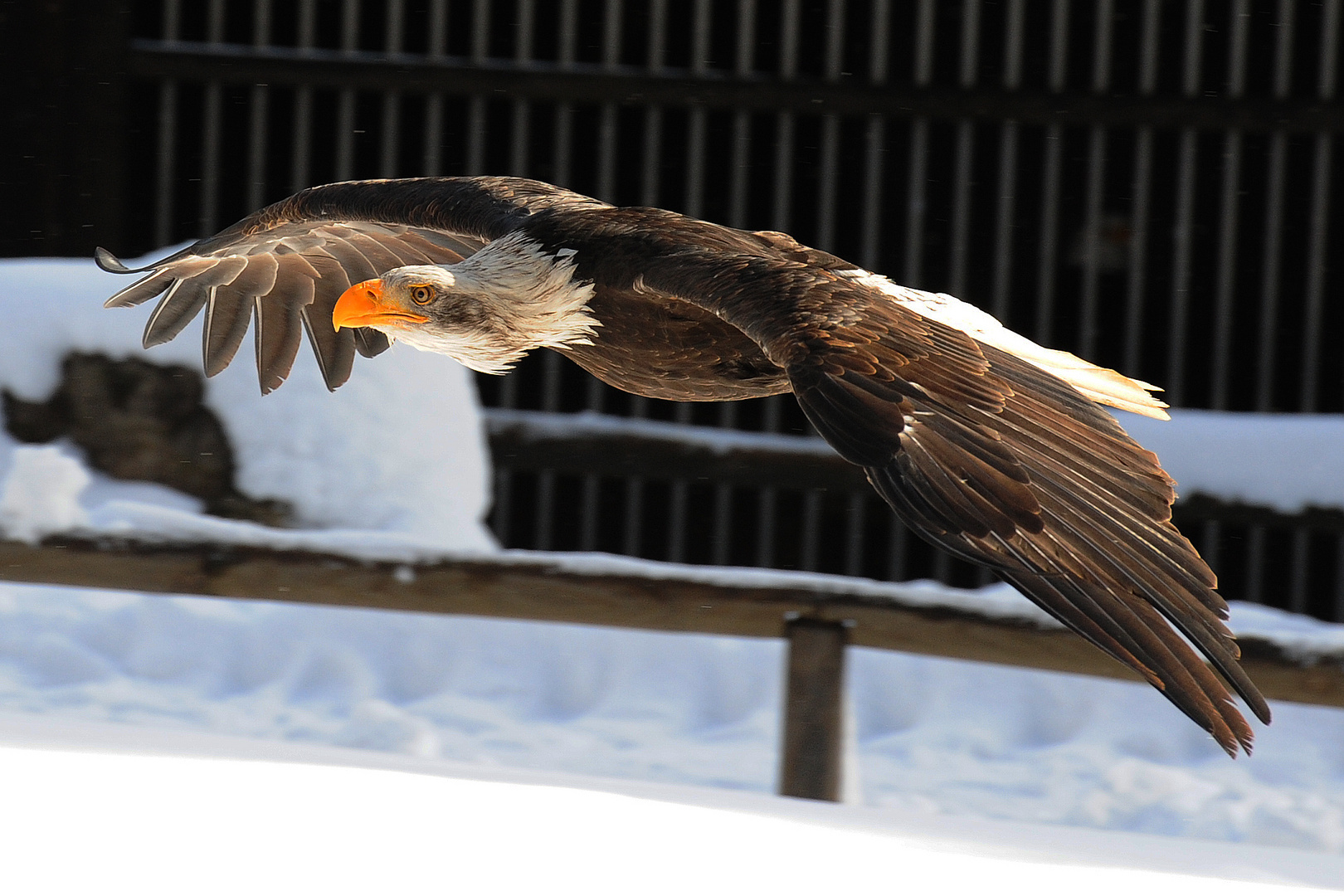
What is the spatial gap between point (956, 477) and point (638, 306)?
85 centimetres

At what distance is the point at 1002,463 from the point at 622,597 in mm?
1842

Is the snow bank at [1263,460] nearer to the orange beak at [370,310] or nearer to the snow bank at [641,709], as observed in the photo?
the snow bank at [641,709]

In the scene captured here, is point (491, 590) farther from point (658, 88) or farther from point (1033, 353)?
point (658, 88)

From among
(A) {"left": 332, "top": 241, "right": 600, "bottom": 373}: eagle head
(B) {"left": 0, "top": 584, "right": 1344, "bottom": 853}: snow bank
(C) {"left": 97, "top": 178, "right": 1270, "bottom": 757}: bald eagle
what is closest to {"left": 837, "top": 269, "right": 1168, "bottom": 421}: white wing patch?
(C) {"left": 97, "top": 178, "right": 1270, "bottom": 757}: bald eagle

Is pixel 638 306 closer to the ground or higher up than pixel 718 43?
closer to the ground

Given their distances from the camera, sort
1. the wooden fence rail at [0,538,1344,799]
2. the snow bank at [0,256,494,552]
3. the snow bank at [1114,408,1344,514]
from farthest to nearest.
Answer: the snow bank at [1114,408,1344,514] < the snow bank at [0,256,494,552] < the wooden fence rail at [0,538,1344,799]

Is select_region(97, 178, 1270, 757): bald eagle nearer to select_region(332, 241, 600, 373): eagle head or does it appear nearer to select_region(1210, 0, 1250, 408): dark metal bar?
select_region(332, 241, 600, 373): eagle head

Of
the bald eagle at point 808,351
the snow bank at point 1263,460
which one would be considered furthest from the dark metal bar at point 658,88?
the bald eagle at point 808,351

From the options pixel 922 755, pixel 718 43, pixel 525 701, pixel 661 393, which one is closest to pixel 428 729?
pixel 525 701

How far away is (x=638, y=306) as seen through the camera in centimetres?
265

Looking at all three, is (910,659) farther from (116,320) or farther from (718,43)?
(116,320)

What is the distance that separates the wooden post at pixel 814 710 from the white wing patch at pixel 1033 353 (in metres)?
1.11

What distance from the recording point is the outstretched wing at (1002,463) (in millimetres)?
1822

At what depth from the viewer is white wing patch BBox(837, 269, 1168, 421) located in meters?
2.56
